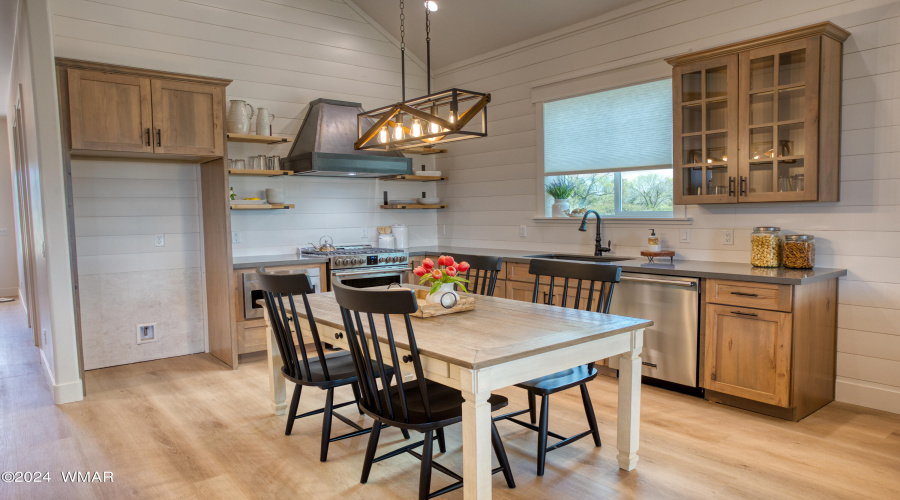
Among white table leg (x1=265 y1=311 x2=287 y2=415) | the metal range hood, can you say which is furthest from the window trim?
white table leg (x1=265 y1=311 x2=287 y2=415)

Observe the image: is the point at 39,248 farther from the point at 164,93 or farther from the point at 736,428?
the point at 736,428

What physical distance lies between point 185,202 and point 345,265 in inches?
56.2

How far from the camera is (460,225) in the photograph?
620 centimetres

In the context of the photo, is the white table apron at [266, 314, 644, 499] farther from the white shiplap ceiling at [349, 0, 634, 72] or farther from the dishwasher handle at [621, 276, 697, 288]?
the white shiplap ceiling at [349, 0, 634, 72]

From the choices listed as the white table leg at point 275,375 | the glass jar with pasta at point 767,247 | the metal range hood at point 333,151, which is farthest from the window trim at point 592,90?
the white table leg at point 275,375

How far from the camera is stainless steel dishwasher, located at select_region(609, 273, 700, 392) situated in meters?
3.63

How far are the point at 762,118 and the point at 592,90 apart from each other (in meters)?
1.58

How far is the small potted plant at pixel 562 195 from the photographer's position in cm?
511

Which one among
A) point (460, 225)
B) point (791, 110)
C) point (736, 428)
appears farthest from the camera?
point (460, 225)

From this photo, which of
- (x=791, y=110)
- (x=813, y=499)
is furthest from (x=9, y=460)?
(x=791, y=110)

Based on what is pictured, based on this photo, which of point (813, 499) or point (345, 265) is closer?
point (813, 499)

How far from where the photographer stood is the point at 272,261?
4.74 meters

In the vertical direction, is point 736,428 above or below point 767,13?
below

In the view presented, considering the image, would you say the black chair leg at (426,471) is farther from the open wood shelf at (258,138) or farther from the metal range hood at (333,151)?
the open wood shelf at (258,138)
